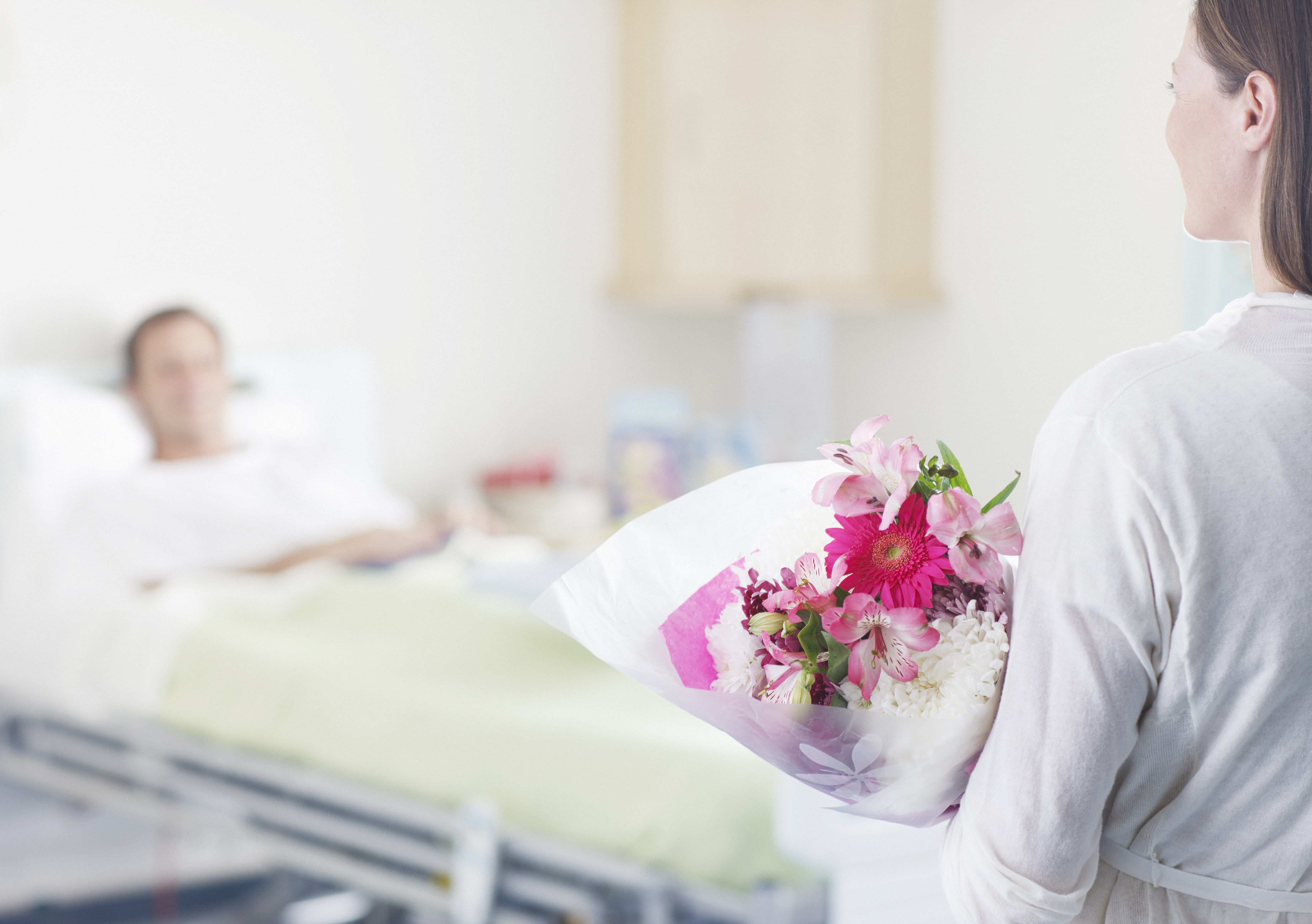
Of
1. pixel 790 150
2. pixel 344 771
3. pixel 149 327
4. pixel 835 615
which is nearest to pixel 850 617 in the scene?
pixel 835 615

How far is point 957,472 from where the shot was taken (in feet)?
2.21

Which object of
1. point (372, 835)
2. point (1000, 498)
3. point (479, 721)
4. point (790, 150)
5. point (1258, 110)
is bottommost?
point (372, 835)

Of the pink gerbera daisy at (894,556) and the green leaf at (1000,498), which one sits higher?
the green leaf at (1000,498)

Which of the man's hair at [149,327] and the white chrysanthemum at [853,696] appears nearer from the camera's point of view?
the white chrysanthemum at [853,696]

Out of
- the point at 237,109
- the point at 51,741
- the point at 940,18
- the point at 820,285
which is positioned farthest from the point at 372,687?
the point at 940,18

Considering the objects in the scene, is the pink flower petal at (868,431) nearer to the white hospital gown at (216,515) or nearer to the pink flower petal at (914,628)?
the pink flower petal at (914,628)

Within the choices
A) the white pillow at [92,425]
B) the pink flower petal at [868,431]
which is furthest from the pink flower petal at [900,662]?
the white pillow at [92,425]

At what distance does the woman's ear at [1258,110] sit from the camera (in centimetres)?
59

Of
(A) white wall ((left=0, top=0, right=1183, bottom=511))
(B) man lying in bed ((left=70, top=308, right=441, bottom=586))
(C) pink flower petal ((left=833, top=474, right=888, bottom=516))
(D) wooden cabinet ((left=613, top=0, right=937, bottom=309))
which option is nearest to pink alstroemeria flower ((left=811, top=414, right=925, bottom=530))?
(C) pink flower petal ((left=833, top=474, right=888, bottom=516))

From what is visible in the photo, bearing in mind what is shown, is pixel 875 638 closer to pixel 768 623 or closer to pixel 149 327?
pixel 768 623

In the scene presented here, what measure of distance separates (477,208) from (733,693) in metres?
→ 2.72

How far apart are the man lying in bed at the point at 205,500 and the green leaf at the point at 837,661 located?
1.71 m

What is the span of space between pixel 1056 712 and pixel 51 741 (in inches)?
A: 75.4

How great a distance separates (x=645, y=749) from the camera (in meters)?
1.42
